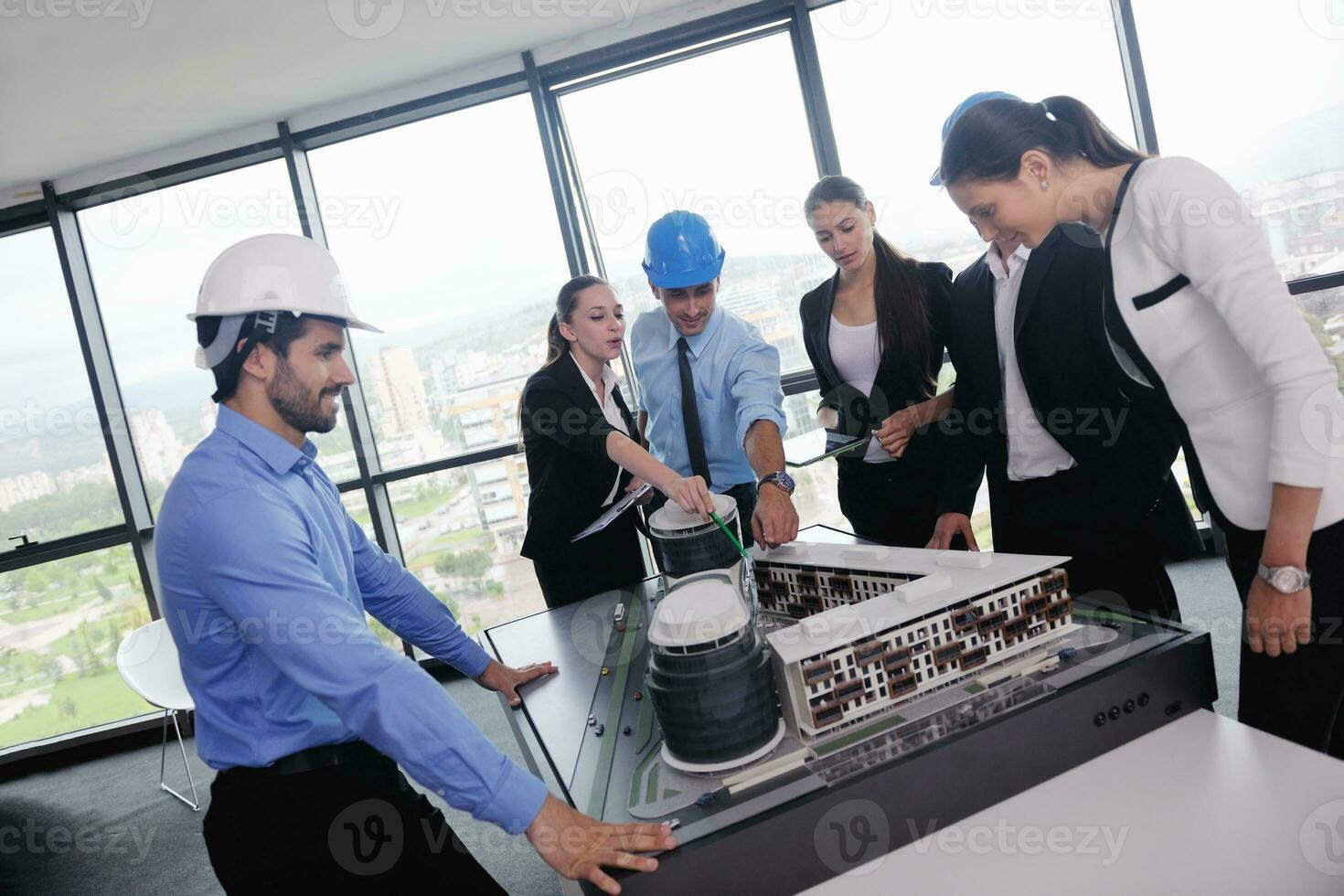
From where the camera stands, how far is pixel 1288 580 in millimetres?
1249

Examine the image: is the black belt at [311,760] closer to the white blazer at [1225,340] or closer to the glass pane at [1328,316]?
the white blazer at [1225,340]

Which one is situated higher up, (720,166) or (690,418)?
(720,166)

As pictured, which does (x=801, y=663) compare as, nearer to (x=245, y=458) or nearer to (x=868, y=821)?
(x=868, y=821)

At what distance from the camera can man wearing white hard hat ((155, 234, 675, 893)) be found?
1.21 m

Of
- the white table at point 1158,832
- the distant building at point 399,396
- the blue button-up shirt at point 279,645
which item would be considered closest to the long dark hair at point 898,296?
the white table at point 1158,832

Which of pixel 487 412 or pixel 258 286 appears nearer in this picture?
pixel 258 286

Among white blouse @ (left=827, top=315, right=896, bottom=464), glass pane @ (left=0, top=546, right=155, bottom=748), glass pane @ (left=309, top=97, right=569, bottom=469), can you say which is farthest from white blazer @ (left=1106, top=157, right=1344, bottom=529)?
glass pane @ (left=0, top=546, right=155, bottom=748)

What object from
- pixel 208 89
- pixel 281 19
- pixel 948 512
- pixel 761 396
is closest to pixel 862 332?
pixel 761 396

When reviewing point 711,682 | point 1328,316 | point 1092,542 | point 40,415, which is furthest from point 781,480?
point 40,415

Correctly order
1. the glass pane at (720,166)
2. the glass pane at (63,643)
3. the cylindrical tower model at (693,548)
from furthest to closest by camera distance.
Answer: the glass pane at (63,643) < the glass pane at (720,166) < the cylindrical tower model at (693,548)

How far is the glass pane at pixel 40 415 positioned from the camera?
15.2 feet

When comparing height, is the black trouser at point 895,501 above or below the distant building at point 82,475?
below

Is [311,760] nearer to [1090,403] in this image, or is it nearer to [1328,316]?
[1090,403]

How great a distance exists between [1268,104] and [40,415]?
6.25 meters
